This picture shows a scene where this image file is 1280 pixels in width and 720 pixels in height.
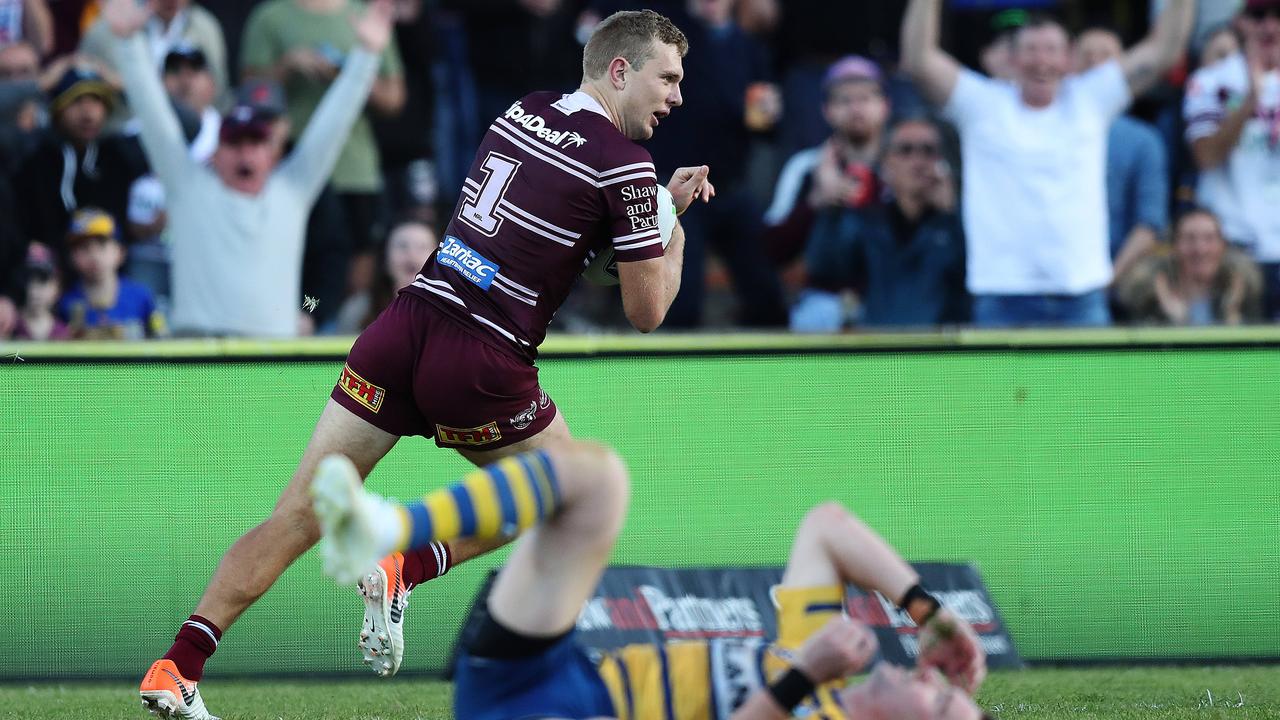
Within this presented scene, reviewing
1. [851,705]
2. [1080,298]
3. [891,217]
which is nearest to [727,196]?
[891,217]

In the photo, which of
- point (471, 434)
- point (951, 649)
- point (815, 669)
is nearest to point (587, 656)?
point (815, 669)

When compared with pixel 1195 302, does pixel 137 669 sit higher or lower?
lower

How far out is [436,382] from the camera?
16.2ft

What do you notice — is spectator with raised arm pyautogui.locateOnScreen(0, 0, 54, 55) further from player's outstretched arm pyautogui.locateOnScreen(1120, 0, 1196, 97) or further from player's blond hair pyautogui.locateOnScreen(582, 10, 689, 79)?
player's outstretched arm pyautogui.locateOnScreen(1120, 0, 1196, 97)

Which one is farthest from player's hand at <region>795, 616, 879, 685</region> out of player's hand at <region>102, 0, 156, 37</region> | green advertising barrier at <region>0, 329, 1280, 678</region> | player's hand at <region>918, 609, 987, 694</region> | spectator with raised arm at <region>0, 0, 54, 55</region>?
spectator with raised arm at <region>0, 0, 54, 55</region>

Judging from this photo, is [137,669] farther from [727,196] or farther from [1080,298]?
[1080,298]

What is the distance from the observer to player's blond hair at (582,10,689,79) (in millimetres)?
5027

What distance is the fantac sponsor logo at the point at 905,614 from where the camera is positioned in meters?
6.53

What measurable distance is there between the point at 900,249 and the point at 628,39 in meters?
3.67

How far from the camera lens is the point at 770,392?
6.88 m

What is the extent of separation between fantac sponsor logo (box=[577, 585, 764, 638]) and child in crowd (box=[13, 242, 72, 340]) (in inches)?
139

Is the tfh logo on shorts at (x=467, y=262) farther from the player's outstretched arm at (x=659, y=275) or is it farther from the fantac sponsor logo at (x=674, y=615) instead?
the fantac sponsor logo at (x=674, y=615)


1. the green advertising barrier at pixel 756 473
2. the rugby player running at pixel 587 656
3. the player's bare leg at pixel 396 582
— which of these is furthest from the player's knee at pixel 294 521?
the green advertising barrier at pixel 756 473

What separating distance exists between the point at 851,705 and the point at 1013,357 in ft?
11.0
